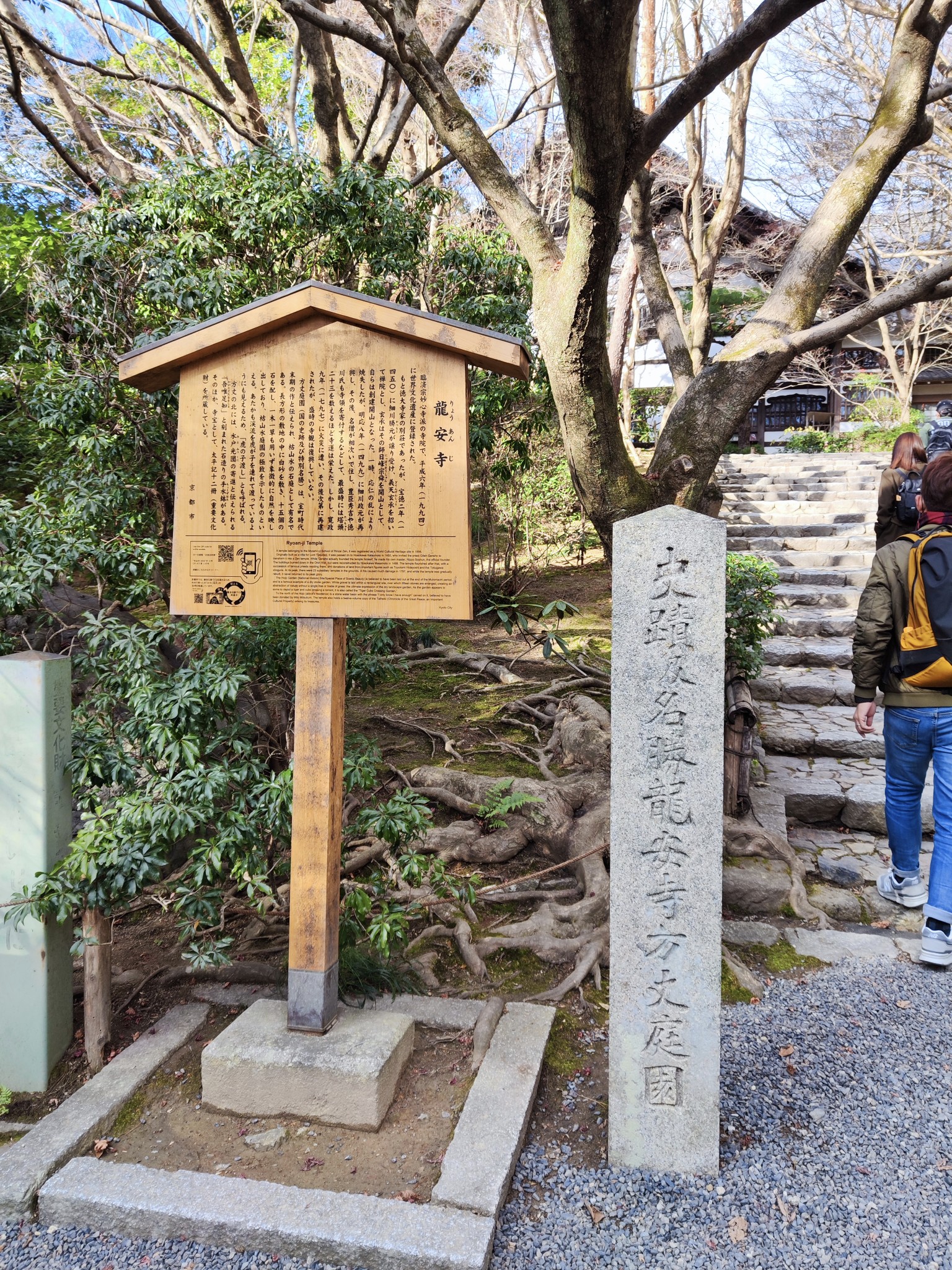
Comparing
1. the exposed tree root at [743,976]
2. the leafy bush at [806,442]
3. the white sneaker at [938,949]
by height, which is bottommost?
the exposed tree root at [743,976]

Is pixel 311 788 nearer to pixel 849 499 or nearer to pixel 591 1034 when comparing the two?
pixel 591 1034

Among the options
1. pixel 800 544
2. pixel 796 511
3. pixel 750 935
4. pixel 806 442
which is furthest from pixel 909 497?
pixel 806 442

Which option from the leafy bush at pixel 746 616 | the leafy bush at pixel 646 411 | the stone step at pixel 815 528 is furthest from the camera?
the leafy bush at pixel 646 411

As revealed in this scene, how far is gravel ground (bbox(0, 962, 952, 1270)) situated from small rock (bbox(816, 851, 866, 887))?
5.48ft

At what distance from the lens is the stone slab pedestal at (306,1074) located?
2938 mm

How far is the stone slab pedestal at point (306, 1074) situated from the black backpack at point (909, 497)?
541 centimetres

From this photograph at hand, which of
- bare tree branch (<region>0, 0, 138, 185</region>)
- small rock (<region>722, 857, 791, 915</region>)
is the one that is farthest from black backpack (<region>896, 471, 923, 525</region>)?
bare tree branch (<region>0, 0, 138, 185</region>)

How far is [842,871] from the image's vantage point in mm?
5020

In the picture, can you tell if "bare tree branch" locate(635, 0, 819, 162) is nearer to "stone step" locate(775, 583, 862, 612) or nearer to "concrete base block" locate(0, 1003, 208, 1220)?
"concrete base block" locate(0, 1003, 208, 1220)

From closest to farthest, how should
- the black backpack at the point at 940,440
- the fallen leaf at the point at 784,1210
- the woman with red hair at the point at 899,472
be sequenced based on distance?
the fallen leaf at the point at 784,1210 → the woman with red hair at the point at 899,472 → the black backpack at the point at 940,440

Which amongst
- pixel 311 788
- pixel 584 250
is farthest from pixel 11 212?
pixel 311 788

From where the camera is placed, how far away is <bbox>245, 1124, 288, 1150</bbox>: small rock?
2869 millimetres

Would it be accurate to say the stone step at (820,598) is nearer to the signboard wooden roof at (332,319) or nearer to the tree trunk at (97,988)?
the signboard wooden roof at (332,319)

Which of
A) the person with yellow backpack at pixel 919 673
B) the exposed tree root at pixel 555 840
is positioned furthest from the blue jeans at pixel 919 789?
the exposed tree root at pixel 555 840
